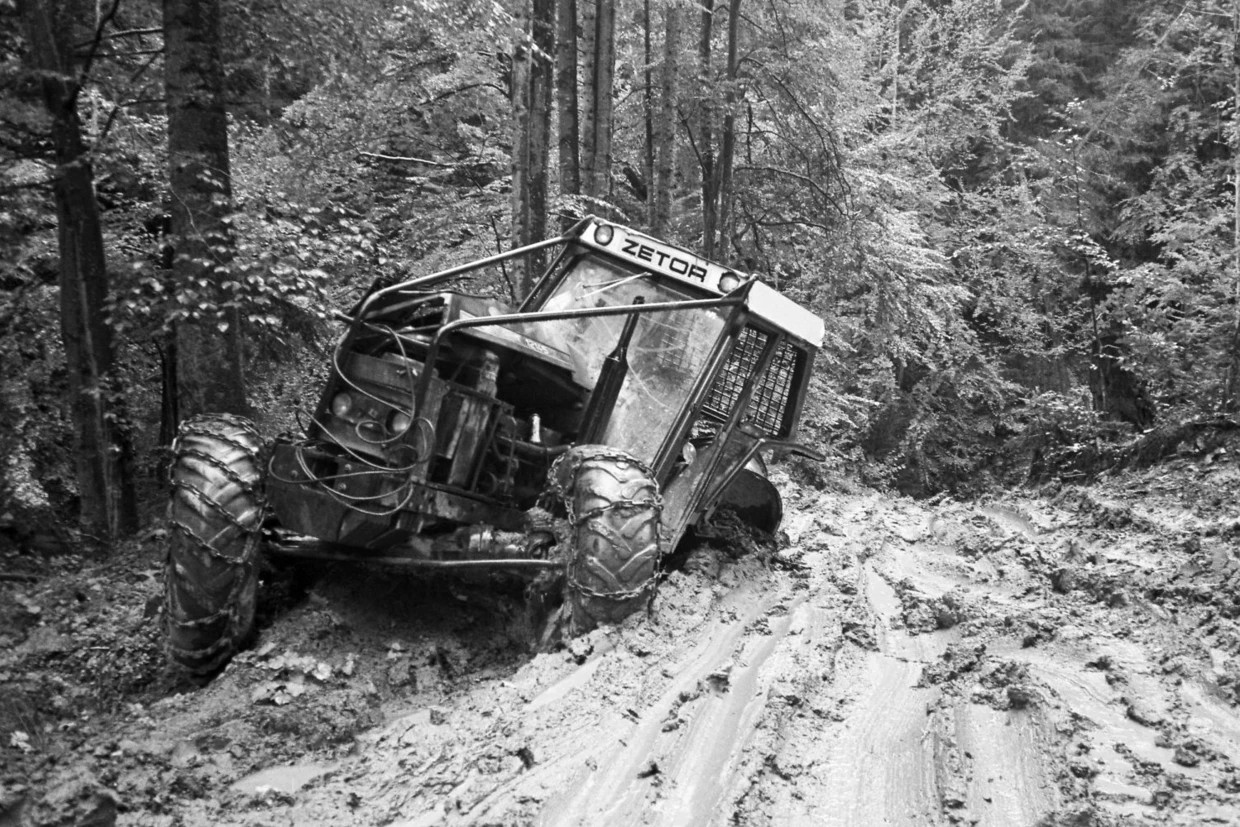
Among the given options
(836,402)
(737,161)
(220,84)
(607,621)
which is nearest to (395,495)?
(607,621)

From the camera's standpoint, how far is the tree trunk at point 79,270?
7.08 metres

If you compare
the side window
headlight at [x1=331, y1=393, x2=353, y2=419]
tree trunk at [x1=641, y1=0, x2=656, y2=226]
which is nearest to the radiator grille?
the side window

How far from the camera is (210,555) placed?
521 centimetres

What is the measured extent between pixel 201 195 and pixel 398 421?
2.66 m

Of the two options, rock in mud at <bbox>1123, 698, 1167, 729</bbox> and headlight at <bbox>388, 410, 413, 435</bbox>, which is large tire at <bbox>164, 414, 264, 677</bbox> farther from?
rock in mud at <bbox>1123, 698, 1167, 729</bbox>

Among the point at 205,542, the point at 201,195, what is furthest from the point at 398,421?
the point at 201,195

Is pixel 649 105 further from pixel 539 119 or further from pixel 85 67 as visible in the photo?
pixel 85 67

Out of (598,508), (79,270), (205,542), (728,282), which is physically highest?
(728,282)

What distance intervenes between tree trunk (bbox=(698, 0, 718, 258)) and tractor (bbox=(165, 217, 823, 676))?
7.76m

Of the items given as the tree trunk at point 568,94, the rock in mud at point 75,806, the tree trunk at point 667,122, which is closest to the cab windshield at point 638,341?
the rock in mud at point 75,806

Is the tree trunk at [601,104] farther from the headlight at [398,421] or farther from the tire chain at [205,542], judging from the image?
the tire chain at [205,542]

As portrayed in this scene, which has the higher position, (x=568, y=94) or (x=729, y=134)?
(x=568, y=94)

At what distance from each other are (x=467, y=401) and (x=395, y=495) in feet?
2.06

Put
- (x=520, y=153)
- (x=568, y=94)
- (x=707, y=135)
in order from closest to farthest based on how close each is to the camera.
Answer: (x=520, y=153) → (x=568, y=94) → (x=707, y=135)
